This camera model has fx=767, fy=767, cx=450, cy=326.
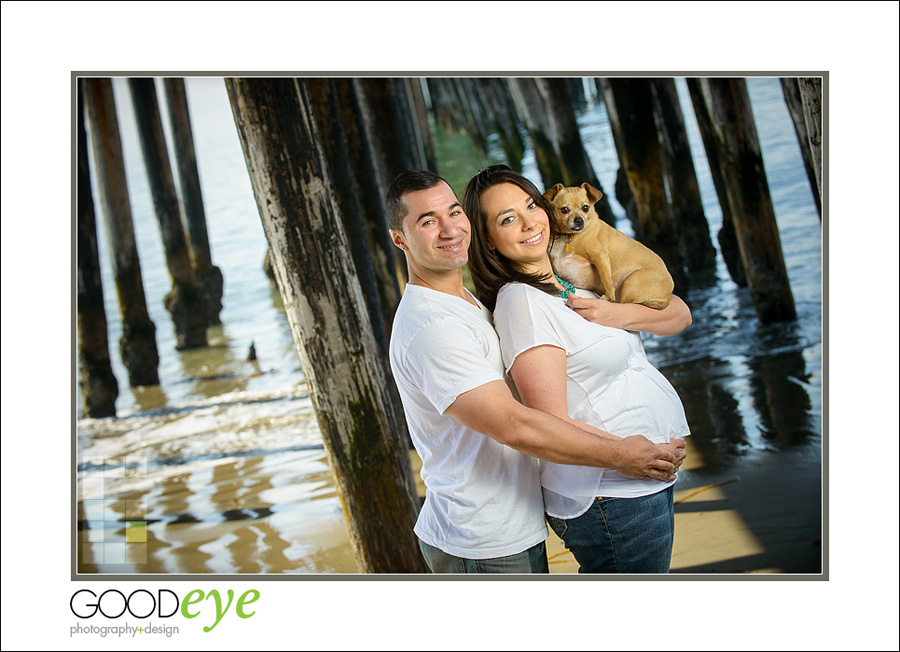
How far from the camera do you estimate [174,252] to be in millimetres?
6848

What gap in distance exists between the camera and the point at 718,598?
8.86 feet

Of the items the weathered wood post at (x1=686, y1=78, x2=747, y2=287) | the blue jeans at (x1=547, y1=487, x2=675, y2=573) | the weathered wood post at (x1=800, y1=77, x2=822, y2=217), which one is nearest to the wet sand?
the blue jeans at (x1=547, y1=487, x2=675, y2=573)

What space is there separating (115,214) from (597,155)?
4.60m

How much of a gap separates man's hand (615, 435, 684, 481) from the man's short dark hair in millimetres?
829

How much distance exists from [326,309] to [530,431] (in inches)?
48.2

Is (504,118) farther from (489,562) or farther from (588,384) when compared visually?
(489,562)

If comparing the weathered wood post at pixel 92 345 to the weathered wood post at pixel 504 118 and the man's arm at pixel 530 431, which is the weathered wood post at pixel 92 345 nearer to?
the man's arm at pixel 530 431

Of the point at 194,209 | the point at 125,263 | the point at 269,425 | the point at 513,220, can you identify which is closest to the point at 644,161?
the point at 269,425

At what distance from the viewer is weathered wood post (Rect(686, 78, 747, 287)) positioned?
4.35 m

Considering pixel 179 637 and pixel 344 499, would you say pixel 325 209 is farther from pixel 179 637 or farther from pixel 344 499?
pixel 179 637

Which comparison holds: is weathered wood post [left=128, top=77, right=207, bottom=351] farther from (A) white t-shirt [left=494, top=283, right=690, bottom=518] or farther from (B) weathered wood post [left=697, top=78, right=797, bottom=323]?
(A) white t-shirt [left=494, top=283, right=690, bottom=518]

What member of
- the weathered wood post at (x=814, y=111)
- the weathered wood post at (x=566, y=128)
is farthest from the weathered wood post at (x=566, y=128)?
the weathered wood post at (x=814, y=111)

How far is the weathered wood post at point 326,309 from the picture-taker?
281 centimetres

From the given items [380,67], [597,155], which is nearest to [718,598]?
[380,67]
